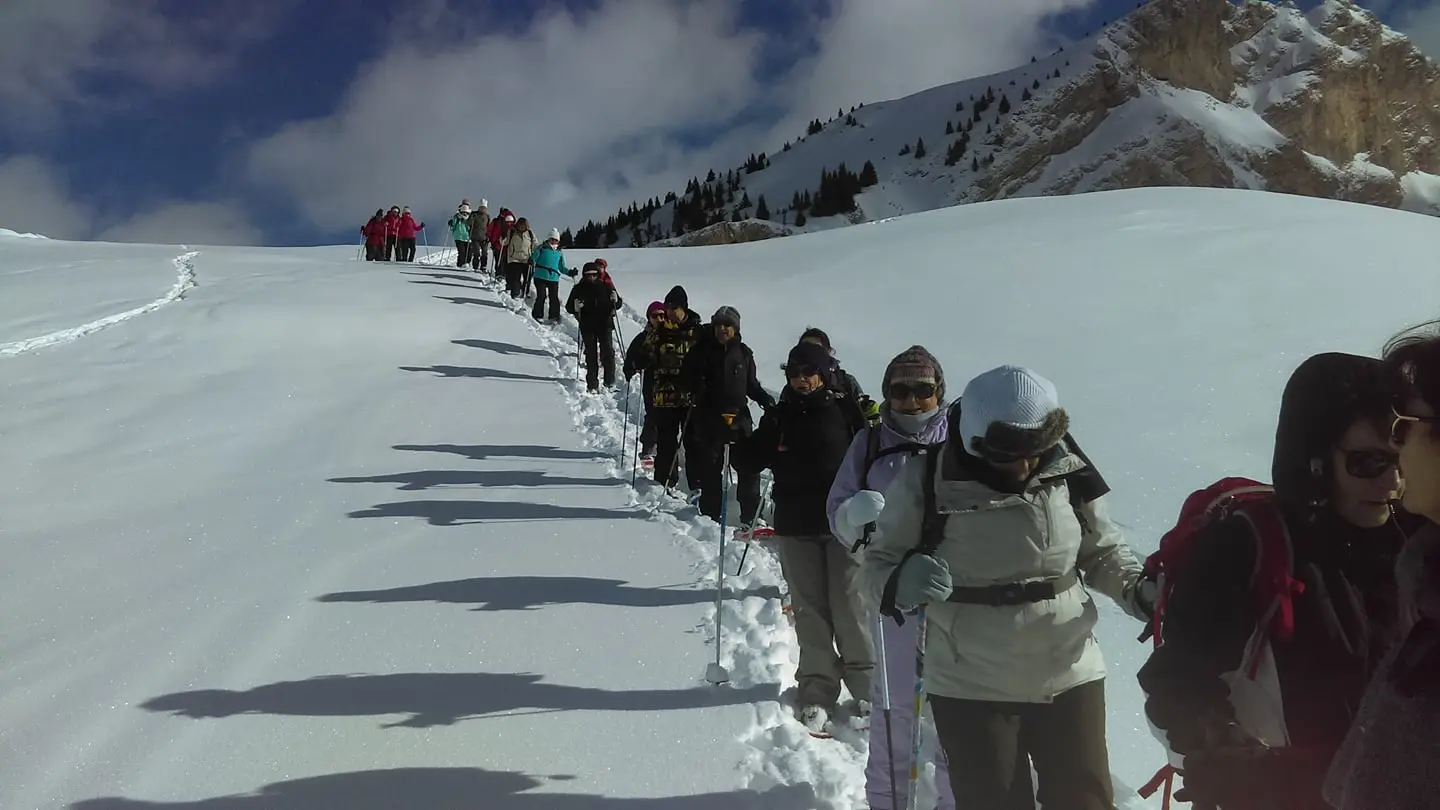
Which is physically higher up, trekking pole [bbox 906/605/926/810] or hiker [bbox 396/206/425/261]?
hiker [bbox 396/206/425/261]

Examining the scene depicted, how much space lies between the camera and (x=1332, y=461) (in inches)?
81.8

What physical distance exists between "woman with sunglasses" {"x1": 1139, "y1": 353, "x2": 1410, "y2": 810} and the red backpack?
0.6 inches

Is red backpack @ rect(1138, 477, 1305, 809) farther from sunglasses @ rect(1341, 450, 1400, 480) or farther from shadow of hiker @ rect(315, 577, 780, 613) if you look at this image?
shadow of hiker @ rect(315, 577, 780, 613)

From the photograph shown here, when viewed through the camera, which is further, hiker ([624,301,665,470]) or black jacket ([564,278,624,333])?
black jacket ([564,278,624,333])

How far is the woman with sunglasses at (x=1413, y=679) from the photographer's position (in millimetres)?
1140

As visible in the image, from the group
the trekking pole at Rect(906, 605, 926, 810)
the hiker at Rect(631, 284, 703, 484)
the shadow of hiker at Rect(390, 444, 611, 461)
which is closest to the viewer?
the trekking pole at Rect(906, 605, 926, 810)

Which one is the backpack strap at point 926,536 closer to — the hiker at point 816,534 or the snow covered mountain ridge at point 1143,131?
the hiker at point 816,534

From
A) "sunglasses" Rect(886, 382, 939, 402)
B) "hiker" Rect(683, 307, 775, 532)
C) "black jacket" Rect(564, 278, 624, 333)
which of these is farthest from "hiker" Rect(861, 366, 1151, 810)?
"black jacket" Rect(564, 278, 624, 333)

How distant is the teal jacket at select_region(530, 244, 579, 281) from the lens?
1602cm

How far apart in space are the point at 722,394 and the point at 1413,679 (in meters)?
5.42

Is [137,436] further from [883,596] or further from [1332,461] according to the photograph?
[1332,461]

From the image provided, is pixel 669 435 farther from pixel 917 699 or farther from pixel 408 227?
pixel 408 227

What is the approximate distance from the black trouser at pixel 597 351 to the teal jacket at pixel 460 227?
14024mm

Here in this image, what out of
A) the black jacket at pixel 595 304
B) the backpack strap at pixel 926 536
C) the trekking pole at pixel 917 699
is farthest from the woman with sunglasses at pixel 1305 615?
the black jacket at pixel 595 304
